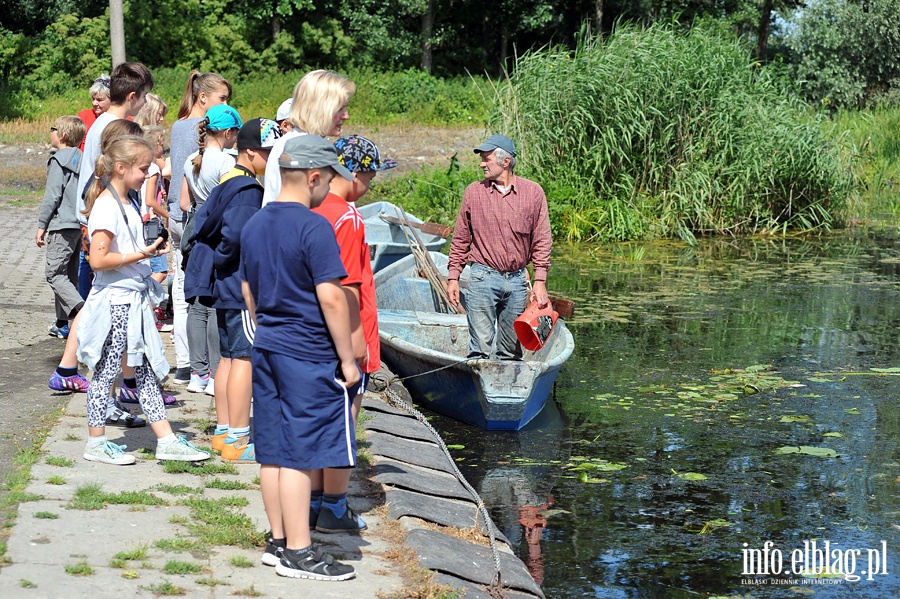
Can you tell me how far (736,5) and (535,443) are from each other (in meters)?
41.7

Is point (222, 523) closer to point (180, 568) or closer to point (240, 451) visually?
point (180, 568)

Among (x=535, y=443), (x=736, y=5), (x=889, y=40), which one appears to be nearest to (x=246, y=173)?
(x=535, y=443)

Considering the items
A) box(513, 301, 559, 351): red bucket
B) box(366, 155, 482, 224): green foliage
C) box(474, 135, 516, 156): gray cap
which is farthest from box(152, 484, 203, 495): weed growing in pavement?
box(366, 155, 482, 224): green foliage

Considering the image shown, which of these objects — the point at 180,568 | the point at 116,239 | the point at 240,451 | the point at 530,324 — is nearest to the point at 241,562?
the point at 180,568

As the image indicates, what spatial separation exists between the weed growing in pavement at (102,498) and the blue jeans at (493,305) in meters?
3.44

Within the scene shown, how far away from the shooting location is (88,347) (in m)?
5.61

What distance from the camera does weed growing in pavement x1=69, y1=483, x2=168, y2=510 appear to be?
5043 mm

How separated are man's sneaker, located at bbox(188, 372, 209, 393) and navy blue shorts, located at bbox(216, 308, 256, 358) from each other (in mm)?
1632

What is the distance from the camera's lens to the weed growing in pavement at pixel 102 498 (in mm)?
5043

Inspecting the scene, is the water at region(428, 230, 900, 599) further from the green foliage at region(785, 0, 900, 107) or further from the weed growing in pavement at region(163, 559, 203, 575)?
the green foliage at region(785, 0, 900, 107)

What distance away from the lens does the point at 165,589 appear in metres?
4.16

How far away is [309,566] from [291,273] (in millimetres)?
1156

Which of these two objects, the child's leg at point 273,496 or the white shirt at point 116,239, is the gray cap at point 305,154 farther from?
the white shirt at point 116,239

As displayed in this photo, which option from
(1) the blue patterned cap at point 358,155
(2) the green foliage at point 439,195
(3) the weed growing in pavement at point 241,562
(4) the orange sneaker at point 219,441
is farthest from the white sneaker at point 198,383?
(2) the green foliage at point 439,195
